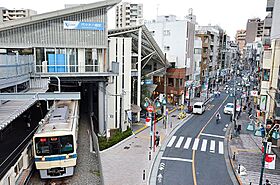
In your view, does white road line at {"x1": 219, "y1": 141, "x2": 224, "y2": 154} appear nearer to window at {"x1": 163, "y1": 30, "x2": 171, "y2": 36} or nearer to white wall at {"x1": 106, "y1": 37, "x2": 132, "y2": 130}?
white wall at {"x1": 106, "y1": 37, "x2": 132, "y2": 130}

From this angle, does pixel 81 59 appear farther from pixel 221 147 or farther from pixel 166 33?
pixel 166 33

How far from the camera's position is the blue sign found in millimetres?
22672

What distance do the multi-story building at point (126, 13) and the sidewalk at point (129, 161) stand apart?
69209 mm

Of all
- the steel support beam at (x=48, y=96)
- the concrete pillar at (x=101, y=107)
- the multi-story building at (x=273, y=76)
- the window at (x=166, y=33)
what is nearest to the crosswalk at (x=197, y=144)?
the multi-story building at (x=273, y=76)

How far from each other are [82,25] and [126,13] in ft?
234

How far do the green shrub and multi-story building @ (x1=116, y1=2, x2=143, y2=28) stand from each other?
67.5m

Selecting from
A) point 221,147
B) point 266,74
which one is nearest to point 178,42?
point 266,74

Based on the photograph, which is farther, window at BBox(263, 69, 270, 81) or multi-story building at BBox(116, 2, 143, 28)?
multi-story building at BBox(116, 2, 143, 28)

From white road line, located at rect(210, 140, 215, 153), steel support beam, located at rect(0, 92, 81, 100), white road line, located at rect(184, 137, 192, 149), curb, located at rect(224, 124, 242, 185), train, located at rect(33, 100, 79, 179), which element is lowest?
curb, located at rect(224, 124, 242, 185)

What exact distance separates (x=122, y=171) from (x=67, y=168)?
4.61 m

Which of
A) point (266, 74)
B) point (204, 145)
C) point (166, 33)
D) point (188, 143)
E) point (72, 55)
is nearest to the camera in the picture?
point (72, 55)

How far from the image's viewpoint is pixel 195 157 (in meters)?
21.9

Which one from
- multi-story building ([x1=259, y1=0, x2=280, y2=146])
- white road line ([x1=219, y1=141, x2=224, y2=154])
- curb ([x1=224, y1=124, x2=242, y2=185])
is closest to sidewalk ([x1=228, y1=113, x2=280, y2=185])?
curb ([x1=224, y1=124, x2=242, y2=185])

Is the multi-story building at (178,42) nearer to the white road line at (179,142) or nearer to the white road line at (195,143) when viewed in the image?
the white road line at (179,142)
